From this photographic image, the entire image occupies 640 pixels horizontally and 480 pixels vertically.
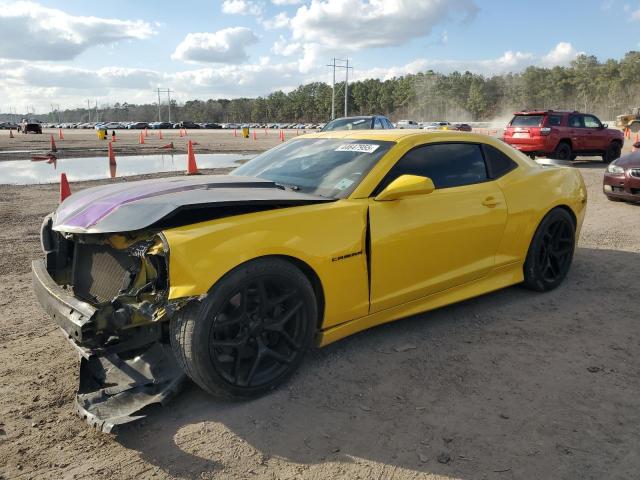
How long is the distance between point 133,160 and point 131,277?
17461 mm

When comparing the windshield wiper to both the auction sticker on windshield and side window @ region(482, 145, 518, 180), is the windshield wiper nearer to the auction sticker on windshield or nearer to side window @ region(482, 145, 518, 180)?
the auction sticker on windshield

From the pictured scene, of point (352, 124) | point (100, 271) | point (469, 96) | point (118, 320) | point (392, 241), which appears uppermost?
point (469, 96)

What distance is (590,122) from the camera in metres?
17.2

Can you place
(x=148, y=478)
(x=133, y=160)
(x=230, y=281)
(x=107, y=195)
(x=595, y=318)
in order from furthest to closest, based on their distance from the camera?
(x=133, y=160) < (x=595, y=318) < (x=107, y=195) < (x=230, y=281) < (x=148, y=478)

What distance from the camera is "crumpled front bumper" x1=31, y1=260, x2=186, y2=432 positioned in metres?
2.66

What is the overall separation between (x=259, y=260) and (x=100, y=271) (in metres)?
0.97

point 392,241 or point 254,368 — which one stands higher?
point 392,241

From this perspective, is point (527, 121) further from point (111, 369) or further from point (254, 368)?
point (111, 369)

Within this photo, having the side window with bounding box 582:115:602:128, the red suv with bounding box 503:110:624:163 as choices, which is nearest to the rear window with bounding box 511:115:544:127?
the red suv with bounding box 503:110:624:163

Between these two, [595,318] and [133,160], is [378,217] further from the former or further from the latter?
[133,160]

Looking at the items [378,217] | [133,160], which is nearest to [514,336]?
[378,217]

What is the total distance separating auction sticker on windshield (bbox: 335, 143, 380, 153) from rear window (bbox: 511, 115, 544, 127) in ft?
46.6

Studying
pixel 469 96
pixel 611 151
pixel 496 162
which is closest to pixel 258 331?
pixel 496 162

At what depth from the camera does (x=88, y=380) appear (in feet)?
9.89
